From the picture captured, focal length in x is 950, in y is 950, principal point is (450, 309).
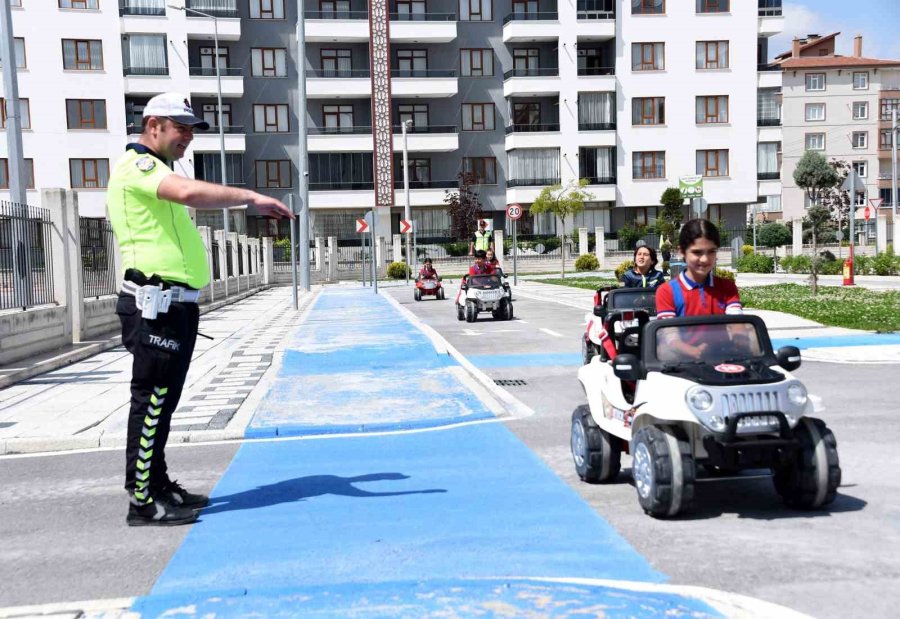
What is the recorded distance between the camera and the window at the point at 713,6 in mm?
61906

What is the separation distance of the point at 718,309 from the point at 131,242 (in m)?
3.60

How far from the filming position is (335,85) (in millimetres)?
60219

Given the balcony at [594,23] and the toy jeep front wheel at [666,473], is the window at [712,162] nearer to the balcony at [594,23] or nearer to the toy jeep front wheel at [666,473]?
the balcony at [594,23]

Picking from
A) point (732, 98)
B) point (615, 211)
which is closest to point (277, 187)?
point (615, 211)

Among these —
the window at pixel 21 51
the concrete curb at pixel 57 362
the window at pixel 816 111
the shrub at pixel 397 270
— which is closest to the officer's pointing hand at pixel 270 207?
the concrete curb at pixel 57 362

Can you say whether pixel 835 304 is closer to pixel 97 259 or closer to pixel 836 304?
pixel 836 304

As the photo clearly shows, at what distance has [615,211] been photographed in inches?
2522

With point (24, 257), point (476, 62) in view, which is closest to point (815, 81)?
point (476, 62)

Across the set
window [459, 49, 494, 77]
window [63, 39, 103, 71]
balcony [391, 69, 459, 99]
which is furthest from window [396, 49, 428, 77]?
window [63, 39, 103, 71]

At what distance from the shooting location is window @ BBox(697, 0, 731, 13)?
2437 inches

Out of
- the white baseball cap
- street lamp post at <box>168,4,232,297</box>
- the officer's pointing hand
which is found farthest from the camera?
street lamp post at <box>168,4,232,297</box>

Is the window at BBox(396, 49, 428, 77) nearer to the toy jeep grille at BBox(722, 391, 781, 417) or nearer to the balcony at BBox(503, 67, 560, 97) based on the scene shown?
the balcony at BBox(503, 67, 560, 97)

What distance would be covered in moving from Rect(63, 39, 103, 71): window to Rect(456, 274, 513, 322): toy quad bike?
42.0 m

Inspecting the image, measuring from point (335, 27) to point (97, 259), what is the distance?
44619 mm
